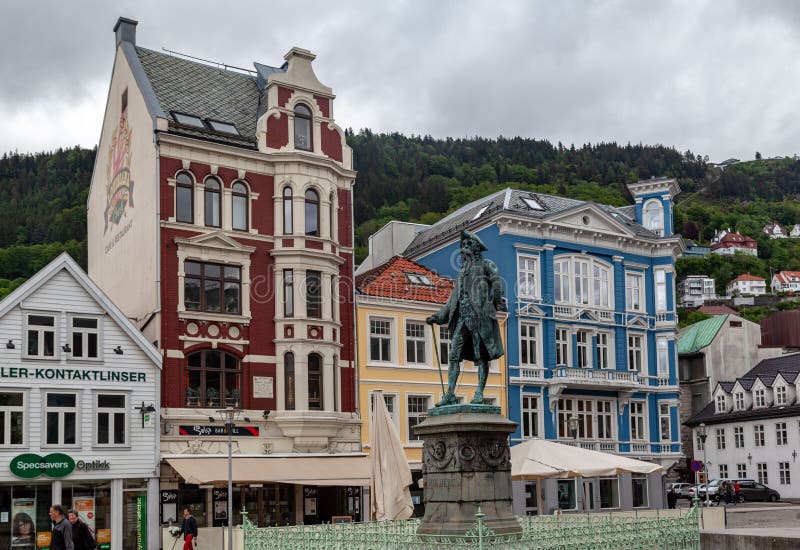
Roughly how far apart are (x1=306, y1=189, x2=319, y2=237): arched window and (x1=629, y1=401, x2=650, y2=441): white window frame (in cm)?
1879

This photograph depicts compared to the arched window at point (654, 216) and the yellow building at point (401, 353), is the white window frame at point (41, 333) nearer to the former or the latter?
the yellow building at point (401, 353)

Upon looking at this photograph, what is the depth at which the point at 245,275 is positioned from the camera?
36.6m

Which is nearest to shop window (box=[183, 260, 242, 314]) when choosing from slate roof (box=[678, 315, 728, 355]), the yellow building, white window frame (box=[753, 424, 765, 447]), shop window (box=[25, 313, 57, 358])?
shop window (box=[25, 313, 57, 358])

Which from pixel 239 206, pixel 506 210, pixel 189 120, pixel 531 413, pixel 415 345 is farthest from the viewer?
pixel 531 413

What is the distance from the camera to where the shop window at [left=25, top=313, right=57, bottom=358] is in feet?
104

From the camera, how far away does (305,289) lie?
37.2 m

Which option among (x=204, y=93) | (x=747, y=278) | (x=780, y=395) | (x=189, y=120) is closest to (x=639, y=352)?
(x=780, y=395)

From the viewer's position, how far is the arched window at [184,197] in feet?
117

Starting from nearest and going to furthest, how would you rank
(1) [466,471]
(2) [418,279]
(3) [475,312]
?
1. (1) [466,471]
2. (3) [475,312]
3. (2) [418,279]

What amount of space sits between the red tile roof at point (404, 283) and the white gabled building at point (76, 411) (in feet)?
34.2

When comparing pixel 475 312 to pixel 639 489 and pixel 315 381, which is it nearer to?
pixel 315 381

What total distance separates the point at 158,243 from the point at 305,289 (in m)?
5.42

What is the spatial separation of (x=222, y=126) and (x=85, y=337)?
9.82m

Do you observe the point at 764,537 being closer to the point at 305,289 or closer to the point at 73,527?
the point at 73,527
